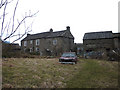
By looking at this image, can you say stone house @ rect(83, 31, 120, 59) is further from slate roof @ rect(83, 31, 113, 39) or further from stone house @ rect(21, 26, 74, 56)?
stone house @ rect(21, 26, 74, 56)

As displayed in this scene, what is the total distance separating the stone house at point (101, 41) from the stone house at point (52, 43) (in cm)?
583

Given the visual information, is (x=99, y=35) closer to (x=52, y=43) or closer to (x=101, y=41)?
(x=101, y=41)

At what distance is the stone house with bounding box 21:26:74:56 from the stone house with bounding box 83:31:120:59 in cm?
583

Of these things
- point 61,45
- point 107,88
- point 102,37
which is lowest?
point 107,88

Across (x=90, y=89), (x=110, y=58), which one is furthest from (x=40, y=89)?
(x=110, y=58)

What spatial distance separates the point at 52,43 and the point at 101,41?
15.4 meters

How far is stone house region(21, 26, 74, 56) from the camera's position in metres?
36.4

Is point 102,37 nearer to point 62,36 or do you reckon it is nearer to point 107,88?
point 62,36

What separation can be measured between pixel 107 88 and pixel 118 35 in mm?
28887

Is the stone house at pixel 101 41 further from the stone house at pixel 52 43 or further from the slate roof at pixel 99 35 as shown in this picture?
the stone house at pixel 52 43

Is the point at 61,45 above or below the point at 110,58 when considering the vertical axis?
above

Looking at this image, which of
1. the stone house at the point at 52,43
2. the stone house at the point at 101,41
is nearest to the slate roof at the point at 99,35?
the stone house at the point at 101,41

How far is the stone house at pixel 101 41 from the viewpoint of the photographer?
32125mm

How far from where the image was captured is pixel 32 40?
140 feet
